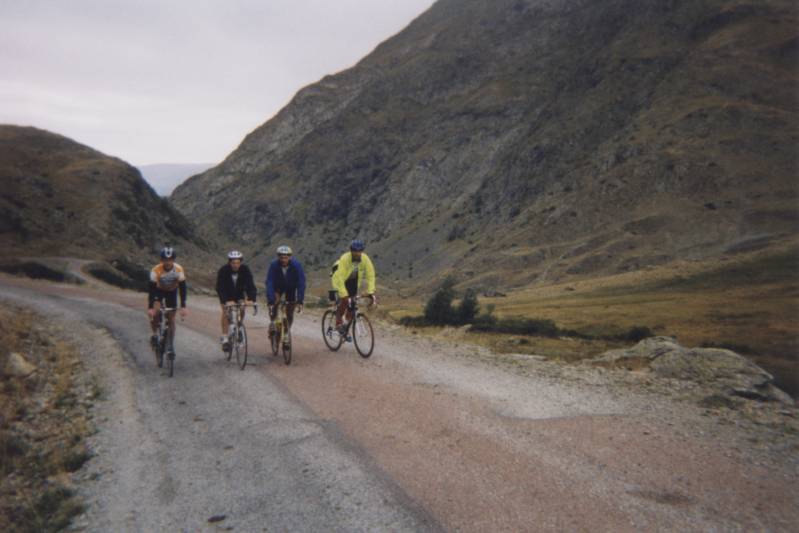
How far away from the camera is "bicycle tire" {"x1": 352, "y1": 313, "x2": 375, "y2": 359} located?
42.8 feet

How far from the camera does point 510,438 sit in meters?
7.53

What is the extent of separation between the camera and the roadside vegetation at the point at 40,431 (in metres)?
6.28

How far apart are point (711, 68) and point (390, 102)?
77884 millimetres

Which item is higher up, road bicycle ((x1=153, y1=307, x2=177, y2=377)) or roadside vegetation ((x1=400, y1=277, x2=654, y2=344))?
road bicycle ((x1=153, y1=307, x2=177, y2=377))

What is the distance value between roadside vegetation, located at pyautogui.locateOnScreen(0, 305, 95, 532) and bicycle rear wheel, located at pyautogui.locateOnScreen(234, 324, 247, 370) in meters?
2.79

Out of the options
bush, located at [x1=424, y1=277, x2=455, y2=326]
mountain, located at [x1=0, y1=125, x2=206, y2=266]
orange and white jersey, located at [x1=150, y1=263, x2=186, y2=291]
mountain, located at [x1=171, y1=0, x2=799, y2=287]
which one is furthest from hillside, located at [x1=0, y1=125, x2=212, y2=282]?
mountain, located at [x1=171, y1=0, x2=799, y2=287]

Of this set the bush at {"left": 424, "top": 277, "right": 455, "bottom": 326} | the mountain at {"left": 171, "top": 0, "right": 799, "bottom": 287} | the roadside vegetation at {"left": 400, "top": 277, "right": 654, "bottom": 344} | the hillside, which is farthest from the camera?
the mountain at {"left": 171, "top": 0, "right": 799, "bottom": 287}

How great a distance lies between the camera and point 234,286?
39.7 ft

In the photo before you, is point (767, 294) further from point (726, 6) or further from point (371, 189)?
point (371, 189)

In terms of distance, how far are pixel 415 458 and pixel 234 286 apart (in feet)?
22.3

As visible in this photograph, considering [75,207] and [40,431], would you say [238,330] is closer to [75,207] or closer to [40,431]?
[40,431]

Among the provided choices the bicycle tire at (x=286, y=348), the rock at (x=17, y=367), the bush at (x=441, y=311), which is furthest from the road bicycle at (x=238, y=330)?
the bush at (x=441, y=311)

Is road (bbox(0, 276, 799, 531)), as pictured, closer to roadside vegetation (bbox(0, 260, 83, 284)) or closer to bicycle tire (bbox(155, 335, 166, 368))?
bicycle tire (bbox(155, 335, 166, 368))

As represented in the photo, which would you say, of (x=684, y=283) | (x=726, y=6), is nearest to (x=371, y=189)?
(x=726, y=6)
